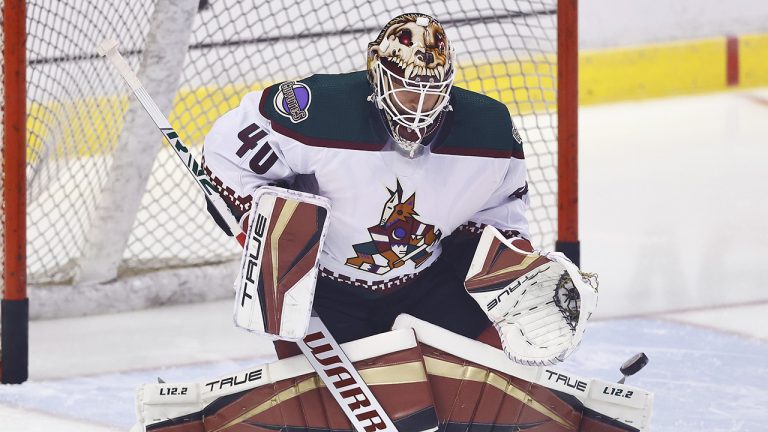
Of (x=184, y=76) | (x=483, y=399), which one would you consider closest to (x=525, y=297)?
(x=483, y=399)

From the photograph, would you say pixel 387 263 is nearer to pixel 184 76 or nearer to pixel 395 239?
pixel 395 239

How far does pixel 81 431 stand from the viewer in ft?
9.36

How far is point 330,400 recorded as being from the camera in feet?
7.88

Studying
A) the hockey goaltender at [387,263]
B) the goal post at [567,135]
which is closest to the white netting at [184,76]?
the goal post at [567,135]

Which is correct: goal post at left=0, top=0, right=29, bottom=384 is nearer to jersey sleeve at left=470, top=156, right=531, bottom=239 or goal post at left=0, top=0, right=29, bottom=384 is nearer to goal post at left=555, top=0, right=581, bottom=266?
jersey sleeve at left=470, top=156, right=531, bottom=239

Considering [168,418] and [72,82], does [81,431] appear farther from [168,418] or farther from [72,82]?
[72,82]

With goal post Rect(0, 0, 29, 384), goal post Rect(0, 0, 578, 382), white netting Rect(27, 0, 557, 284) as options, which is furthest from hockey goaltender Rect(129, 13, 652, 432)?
white netting Rect(27, 0, 557, 284)

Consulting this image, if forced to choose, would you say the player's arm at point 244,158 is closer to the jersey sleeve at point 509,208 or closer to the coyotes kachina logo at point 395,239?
the coyotes kachina logo at point 395,239

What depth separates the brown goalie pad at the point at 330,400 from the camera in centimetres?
238

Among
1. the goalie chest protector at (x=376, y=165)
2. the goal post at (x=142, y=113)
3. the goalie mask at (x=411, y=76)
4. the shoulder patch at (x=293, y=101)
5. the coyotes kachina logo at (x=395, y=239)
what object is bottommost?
the goal post at (x=142, y=113)

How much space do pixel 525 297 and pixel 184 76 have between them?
6.82 ft

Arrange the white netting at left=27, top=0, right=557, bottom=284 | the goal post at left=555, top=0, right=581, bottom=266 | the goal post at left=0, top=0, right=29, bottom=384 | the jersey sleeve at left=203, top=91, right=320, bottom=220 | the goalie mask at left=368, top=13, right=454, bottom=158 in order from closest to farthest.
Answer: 1. the goalie mask at left=368, top=13, right=454, bottom=158
2. the jersey sleeve at left=203, top=91, right=320, bottom=220
3. the goal post at left=0, top=0, right=29, bottom=384
4. the goal post at left=555, top=0, right=581, bottom=266
5. the white netting at left=27, top=0, right=557, bottom=284

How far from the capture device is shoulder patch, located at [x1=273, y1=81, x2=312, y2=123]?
7.91ft

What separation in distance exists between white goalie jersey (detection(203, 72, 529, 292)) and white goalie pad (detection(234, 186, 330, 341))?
9 centimetres
